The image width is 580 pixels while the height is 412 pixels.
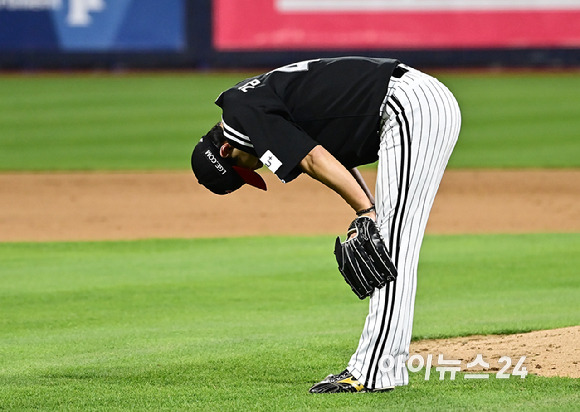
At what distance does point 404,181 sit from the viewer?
4.19 meters

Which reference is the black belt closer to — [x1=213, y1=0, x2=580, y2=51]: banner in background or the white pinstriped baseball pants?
the white pinstriped baseball pants

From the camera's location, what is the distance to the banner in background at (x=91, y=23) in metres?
23.2

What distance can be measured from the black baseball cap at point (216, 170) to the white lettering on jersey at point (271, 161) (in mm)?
309

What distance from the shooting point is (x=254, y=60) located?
23.2m

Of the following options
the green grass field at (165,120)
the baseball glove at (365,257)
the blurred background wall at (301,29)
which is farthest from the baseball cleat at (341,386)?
the blurred background wall at (301,29)

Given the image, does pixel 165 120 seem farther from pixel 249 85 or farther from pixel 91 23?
pixel 249 85

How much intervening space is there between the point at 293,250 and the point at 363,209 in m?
4.94

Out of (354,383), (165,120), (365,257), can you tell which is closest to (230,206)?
(165,120)

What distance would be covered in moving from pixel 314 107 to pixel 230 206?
7888 mm

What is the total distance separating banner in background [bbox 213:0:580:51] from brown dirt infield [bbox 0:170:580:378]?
8576 mm

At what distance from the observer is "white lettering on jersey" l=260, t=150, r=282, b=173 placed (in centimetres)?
401

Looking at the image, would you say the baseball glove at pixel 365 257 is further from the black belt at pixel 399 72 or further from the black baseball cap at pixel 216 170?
the black belt at pixel 399 72

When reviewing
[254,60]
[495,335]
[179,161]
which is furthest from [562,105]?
[495,335]

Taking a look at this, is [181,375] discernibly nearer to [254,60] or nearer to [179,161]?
[179,161]
